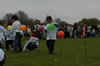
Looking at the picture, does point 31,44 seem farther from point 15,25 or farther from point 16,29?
point 15,25

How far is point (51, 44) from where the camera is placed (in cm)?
1264

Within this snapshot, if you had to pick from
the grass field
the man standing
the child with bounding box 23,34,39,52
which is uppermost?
the man standing

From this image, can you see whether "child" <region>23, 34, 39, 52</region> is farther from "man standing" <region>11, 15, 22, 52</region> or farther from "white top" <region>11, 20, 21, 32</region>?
"white top" <region>11, 20, 21, 32</region>

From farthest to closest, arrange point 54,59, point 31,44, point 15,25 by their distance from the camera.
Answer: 1. point 31,44
2. point 15,25
3. point 54,59

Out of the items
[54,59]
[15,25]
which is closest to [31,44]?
[15,25]

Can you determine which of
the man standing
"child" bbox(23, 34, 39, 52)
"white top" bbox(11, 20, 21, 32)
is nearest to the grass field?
the man standing

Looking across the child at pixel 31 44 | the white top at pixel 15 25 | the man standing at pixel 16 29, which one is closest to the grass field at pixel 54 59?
the man standing at pixel 16 29

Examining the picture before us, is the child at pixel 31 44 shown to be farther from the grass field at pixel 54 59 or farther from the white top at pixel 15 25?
the white top at pixel 15 25

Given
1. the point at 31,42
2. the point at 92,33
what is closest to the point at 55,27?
the point at 31,42

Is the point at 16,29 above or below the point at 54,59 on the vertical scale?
above

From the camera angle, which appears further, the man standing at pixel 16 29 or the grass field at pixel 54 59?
the man standing at pixel 16 29

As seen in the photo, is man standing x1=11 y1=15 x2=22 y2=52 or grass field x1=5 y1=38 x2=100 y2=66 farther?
man standing x1=11 y1=15 x2=22 y2=52

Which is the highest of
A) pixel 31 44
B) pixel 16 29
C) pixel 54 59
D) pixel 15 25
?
pixel 15 25

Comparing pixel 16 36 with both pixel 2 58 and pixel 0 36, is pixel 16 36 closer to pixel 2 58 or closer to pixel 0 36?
pixel 0 36
